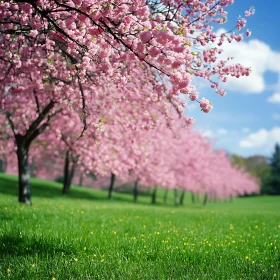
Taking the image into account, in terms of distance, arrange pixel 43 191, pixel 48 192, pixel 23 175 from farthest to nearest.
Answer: pixel 43 191 → pixel 48 192 → pixel 23 175

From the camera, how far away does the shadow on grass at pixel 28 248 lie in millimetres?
6840

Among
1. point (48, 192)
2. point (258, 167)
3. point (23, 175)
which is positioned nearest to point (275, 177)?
point (258, 167)

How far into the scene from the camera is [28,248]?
7160 mm

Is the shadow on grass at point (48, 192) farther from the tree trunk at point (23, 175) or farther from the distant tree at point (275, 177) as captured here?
the distant tree at point (275, 177)

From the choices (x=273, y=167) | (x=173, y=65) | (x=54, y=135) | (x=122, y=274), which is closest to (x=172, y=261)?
(x=122, y=274)

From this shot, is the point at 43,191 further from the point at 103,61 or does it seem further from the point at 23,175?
the point at 103,61

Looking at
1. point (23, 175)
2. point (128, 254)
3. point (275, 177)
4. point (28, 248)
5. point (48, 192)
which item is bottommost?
point (48, 192)

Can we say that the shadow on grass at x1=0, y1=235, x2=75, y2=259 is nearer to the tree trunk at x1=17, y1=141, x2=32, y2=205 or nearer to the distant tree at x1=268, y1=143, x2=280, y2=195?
the tree trunk at x1=17, y1=141, x2=32, y2=205

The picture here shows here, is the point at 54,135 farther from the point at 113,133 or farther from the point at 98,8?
the point at 98,8

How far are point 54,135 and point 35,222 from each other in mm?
13920

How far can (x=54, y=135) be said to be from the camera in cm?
2347

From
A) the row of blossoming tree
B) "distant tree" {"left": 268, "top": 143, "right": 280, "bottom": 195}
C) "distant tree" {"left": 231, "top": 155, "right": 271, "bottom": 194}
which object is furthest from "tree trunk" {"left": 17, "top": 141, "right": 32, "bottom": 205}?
"distant tree" {"left": 231, "top": 155, "right": 271, "bottom": 194}

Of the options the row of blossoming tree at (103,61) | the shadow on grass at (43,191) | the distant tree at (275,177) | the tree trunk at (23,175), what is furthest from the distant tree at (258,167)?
the tree trunk at (23,175)

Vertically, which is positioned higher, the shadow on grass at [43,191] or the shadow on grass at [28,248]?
the shadow on grass at [28,248]
